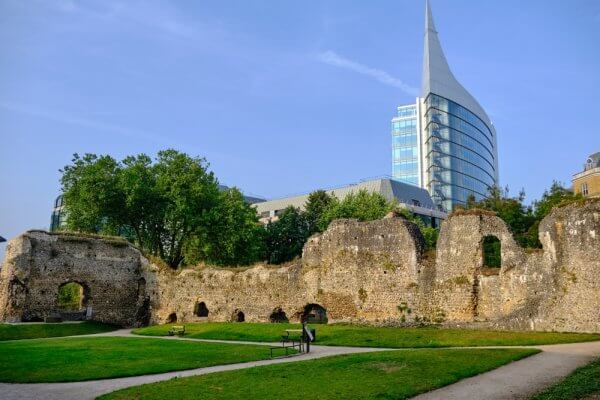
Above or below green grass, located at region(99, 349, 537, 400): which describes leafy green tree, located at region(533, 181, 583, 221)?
above

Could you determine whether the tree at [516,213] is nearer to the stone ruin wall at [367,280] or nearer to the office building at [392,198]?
the stone ruin wall at [367,280]

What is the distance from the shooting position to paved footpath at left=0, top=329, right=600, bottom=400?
41.5 feet

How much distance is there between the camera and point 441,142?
428 ft

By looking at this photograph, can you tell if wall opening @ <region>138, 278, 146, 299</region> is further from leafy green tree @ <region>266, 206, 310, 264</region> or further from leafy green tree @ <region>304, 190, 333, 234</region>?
leafy green tree @ <region>304, 190, 333, 234</region>

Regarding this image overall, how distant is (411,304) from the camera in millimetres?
30750

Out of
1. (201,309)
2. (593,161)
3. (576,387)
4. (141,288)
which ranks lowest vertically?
(576,387)

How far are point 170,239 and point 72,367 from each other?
37.7 m

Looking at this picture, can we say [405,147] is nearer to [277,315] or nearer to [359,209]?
[359,209]

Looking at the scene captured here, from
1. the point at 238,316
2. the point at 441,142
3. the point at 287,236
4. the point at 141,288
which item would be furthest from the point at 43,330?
the point at 441,142

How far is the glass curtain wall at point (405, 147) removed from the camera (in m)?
133

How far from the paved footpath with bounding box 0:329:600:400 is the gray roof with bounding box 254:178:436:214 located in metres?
71.3

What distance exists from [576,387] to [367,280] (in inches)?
810

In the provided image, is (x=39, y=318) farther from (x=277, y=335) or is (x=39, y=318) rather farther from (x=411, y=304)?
(x=411, y=304)

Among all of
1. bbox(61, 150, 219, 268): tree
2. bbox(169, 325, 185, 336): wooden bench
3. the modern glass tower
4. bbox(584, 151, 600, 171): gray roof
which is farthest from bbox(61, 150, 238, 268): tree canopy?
the modern glass tower
